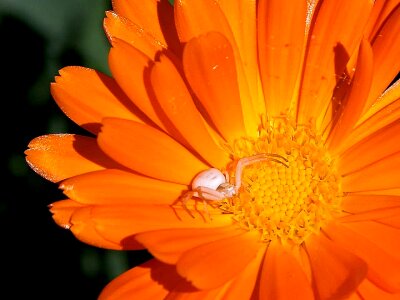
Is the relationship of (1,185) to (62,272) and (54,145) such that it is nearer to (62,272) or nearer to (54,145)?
(62,272)

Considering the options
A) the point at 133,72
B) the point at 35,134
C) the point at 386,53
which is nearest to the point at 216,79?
the point at 133,72

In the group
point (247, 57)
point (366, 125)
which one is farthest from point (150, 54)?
point (366, 125)

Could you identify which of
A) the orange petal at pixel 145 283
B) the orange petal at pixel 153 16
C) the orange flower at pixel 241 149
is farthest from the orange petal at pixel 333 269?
the orange petal at pixel 153 16

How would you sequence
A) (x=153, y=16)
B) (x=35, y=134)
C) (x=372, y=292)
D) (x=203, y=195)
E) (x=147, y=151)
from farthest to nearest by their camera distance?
(x=35, y=134)
(x=153, y=16)
(x=203, y=195)
(x=147, y=151)
(x=372, y=292)

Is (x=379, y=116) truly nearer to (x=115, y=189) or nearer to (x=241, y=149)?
(x=241, y=149)

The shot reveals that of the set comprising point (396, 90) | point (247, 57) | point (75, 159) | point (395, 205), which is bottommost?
point (395, 205)

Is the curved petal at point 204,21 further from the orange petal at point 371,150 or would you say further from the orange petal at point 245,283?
the orange petal at point 245,283

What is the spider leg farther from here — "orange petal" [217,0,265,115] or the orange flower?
"orange petal" [217,0,265,115]
